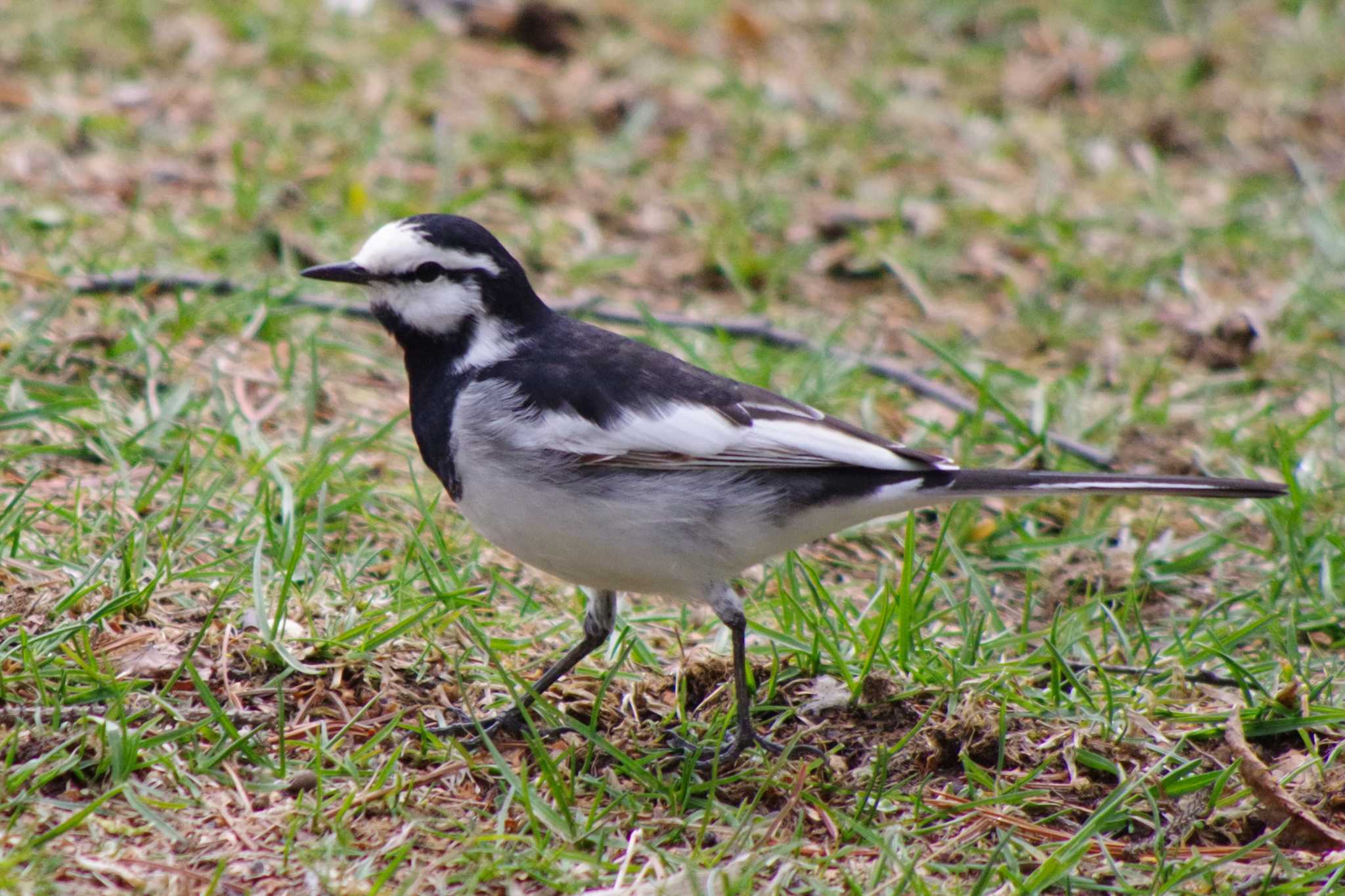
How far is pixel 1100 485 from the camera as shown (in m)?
4.17

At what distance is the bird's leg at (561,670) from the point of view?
428 centimetres

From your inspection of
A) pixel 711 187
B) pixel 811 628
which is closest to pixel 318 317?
pixel 711 187

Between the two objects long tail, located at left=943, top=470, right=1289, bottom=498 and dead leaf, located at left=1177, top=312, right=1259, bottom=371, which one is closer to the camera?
long tail, located at left=943, top=470, right=1289, bottom=498

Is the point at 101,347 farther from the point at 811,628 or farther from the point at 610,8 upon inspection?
the point at 610,8

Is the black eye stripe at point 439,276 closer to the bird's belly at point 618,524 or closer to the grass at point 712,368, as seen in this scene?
the bird's belly at point 618,524

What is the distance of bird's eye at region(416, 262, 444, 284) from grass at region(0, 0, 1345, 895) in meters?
0.88

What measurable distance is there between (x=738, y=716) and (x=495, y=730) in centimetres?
70

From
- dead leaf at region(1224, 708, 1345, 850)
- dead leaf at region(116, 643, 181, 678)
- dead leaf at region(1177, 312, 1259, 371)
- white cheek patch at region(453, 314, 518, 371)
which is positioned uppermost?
white cheek patch at region(453, 314, 518, 371)

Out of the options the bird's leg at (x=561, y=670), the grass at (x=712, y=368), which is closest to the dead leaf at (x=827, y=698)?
the grass at (x=712, y=368)

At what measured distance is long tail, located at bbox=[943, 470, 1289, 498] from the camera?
13.7ft

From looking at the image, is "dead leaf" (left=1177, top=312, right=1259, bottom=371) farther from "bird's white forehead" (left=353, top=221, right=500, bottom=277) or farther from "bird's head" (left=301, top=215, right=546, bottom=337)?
"bird's white forehead" (left=353, top=221, right=500, bottom=277)

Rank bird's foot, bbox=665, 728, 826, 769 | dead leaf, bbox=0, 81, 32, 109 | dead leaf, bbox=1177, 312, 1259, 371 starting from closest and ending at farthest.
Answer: bird's foot, bbox=665, 728, 826, 769 < dead leaf, bbox=1177, 312, 1259, 371 < dead leaf, bbox=0, 81, 32, 109

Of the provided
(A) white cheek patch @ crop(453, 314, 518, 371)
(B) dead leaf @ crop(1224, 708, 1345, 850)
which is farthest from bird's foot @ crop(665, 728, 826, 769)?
(A) white cheek patch @ crop(453, 314, 518, 371)

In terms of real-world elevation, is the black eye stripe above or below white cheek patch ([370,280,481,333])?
above
